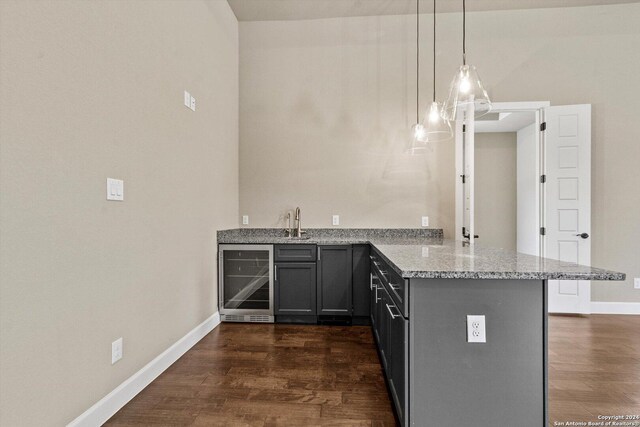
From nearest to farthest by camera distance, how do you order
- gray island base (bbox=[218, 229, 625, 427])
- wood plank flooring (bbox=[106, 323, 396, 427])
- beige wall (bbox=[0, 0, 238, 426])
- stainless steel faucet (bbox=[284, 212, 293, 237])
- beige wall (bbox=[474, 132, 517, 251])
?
beige wall (bbox=[0, 0, 238, 426]), gray island base (bbox=[218, 229, 625, 427]), wood plank flooring (bbox=[106, 323, 396, 427]), stainless steel faucet (bbox=[284, 212, 293, 237]), beige wall (bbox=[474, 132, 517, 251])

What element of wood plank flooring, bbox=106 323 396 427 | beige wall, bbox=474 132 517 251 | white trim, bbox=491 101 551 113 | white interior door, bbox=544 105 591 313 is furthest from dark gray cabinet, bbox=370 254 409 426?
beige wall, bbox=474 132 517 251

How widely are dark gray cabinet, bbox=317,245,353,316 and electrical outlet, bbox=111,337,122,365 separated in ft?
5.92

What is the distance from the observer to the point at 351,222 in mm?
3779

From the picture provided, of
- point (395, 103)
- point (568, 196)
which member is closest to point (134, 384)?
point (395, 103)

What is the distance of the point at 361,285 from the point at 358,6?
10.2ft

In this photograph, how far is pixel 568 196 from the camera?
138 inches

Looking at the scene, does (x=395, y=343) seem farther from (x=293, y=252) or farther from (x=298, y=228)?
(x=298, y=228)

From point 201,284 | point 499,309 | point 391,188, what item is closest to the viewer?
point 499,309

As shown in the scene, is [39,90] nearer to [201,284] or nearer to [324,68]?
[201,284]

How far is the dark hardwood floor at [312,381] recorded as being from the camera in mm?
1796

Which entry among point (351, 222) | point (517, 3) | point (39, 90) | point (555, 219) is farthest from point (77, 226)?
point (517, 3)

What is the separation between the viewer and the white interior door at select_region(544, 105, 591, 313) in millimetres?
3455

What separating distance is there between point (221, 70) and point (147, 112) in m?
1.50

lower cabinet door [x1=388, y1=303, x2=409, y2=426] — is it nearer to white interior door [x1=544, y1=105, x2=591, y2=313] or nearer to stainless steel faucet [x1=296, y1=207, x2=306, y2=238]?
stainless steel faucet [x1=296, y1=207, x2=306, y2=238]
